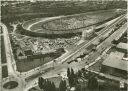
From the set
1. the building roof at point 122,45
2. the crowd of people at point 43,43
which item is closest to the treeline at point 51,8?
the crowd of people at point 43,43

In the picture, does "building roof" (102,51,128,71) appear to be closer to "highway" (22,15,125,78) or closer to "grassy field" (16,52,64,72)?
"highway" (22,15,125,78)

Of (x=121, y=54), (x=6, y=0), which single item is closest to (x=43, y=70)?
(x=121, y=54)

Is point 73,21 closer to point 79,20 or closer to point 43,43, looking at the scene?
point 79,20

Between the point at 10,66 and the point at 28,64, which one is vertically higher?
the point at 28,64

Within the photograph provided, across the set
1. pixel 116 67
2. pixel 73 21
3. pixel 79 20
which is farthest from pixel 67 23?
pixel 116 67

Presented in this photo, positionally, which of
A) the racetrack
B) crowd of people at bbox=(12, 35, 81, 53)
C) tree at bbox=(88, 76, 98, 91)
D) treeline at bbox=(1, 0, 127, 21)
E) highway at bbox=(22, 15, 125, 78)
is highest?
treeline at bbox=(1, 0, 127, 21)

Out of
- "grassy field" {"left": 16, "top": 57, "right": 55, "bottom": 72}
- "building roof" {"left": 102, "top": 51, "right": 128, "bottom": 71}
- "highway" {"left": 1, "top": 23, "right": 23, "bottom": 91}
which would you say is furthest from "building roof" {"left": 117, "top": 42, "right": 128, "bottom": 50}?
"highway" {"left": 1, "top": 23, "right": 23, "bottom": 91}

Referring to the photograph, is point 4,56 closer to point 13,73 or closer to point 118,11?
point 13,73

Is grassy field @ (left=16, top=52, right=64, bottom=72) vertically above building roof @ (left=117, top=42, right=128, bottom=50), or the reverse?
building roof @ (left=117, top=42, right=128, bottom=50)
